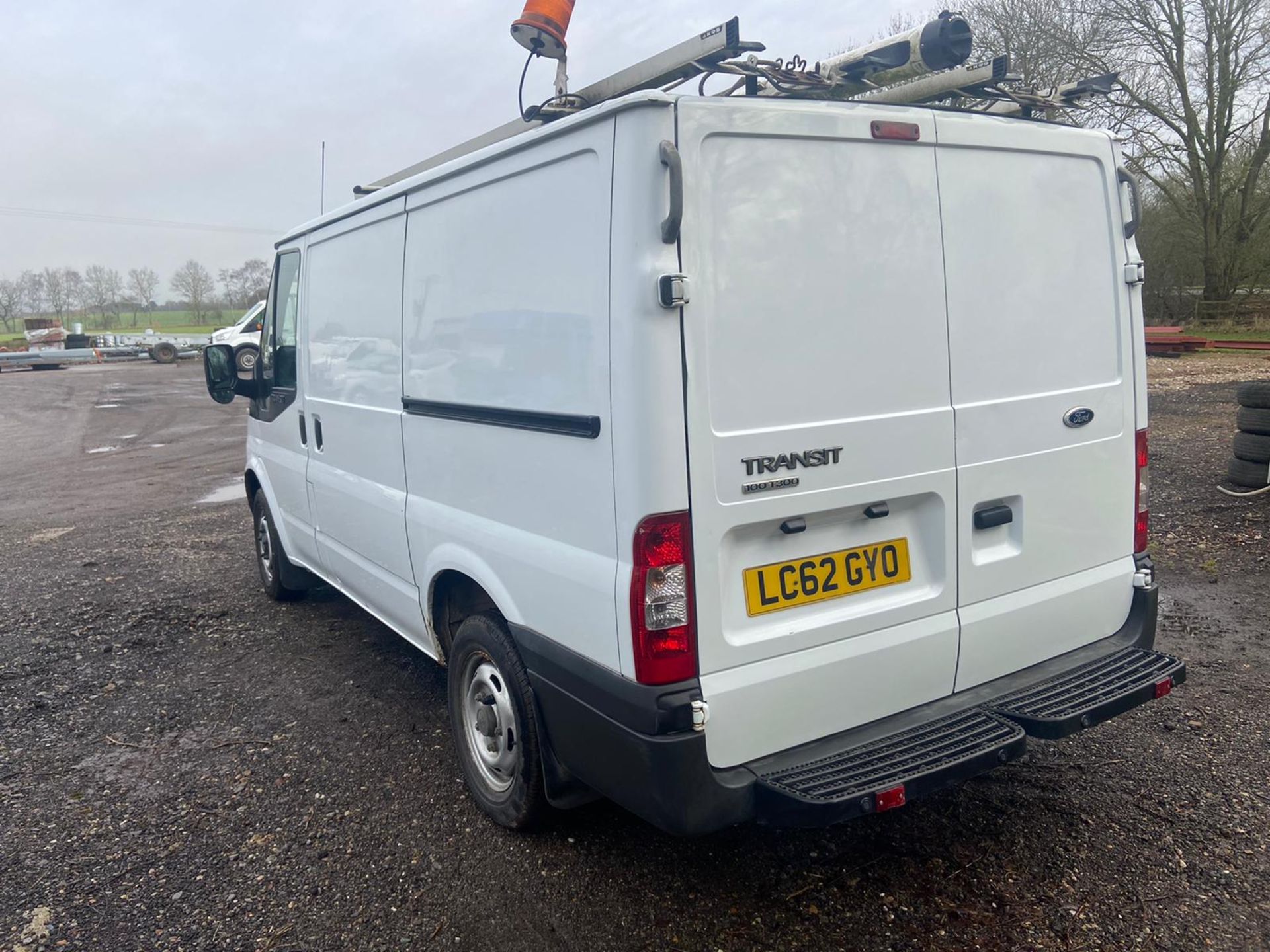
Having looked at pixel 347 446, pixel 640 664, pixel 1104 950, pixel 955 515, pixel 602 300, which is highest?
pixel 602 300

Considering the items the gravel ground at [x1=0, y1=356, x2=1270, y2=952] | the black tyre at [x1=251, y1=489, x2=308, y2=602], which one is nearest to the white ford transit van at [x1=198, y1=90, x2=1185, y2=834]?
the gravel ground at [x1=0, y1=356, x2=1270, y2=952]

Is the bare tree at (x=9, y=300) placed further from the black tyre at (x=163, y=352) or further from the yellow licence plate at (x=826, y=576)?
the yellow licence plate at (x=826, y=576)

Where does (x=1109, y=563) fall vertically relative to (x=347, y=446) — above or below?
below

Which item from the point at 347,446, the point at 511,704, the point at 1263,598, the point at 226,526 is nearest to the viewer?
the point at 511,704

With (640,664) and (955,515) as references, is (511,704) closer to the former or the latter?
(640,664)

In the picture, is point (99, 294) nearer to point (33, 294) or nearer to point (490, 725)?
point (33, 294)

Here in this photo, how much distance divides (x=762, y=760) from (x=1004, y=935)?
2.83 feet

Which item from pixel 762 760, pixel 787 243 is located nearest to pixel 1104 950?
pixel 762 760

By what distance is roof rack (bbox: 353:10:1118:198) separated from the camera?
2662 millimetres

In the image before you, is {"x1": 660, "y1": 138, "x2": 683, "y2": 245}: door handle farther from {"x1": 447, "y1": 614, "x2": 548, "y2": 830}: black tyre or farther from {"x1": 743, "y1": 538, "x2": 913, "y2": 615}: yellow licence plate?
{"x1": 447, "y1": 614, "x2": 548, "y2": 830}: black tyre

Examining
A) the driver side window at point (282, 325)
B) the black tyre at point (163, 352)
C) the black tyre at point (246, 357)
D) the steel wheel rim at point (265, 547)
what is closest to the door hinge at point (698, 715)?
the driver side window at point (282, 325)

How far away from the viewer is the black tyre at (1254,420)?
271 inches

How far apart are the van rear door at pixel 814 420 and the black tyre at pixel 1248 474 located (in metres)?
5.56

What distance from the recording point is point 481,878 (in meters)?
3.04
